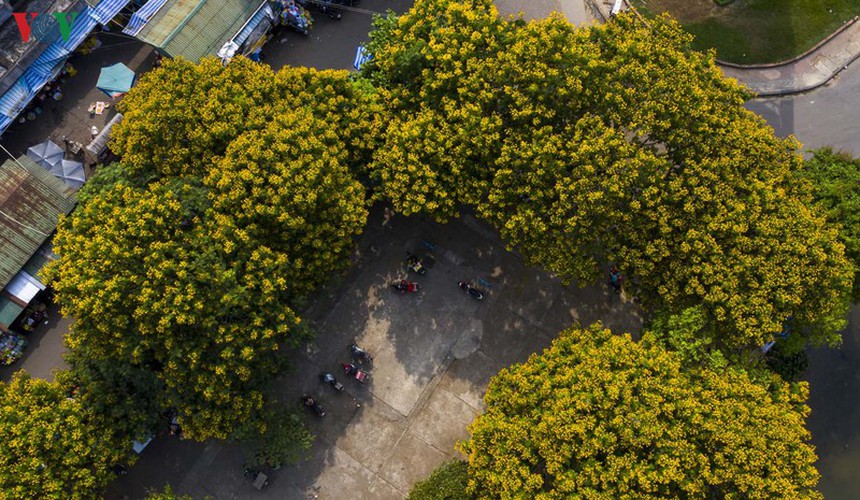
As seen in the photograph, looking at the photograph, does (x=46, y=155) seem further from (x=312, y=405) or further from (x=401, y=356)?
(x=401, y=356)

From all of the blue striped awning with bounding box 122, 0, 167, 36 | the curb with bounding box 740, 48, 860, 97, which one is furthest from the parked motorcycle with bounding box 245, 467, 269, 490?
the curb with bounding box 740, 48, 860, 97

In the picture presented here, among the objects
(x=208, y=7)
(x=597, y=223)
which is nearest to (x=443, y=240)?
(x=597, y=223)

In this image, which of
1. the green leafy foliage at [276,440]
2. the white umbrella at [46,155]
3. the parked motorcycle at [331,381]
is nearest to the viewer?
the green leafy foliage at [276,440]

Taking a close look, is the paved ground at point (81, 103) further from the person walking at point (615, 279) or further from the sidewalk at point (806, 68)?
the sidewalk at point (806, 68)

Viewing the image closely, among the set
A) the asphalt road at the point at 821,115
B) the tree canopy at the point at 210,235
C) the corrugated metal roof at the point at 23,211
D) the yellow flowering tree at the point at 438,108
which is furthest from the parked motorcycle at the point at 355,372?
the asphalt road at the point at 821,115

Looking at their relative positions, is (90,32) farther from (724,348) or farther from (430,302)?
(724,348)

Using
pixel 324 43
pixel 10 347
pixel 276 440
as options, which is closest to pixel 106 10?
pixel 324 43

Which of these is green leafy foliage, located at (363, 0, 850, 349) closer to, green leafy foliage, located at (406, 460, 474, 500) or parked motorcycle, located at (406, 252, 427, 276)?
parked motorcycle, located at (406, 252, 427, 276)
